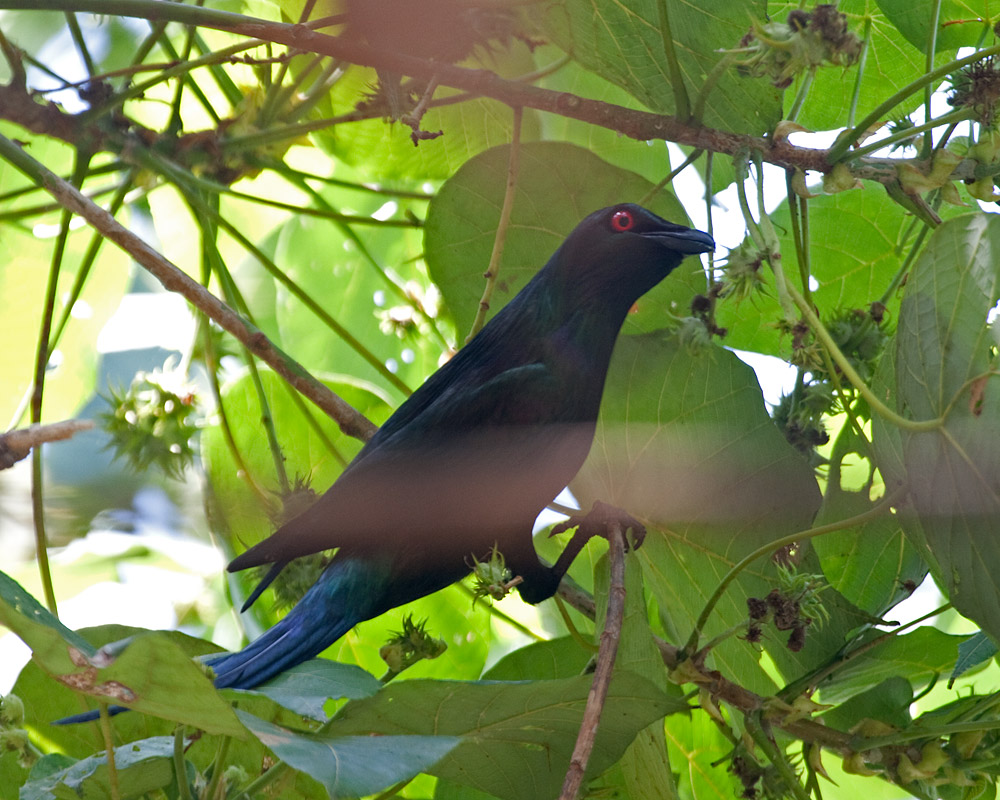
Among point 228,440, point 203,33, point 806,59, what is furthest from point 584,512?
point 203,33

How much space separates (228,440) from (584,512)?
66 cm

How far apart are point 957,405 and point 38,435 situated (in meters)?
0.98

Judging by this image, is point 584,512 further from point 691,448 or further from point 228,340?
point 228,340

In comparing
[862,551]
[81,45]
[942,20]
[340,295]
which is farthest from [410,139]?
[862,551]

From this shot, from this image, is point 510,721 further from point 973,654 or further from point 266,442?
point 266,442

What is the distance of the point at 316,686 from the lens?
1177 mm

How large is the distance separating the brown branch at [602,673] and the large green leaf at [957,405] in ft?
1.26

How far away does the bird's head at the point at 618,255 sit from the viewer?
1517mm

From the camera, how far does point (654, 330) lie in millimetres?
1687

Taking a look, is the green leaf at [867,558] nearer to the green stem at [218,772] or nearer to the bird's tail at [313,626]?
the bird's tail at [313,626]

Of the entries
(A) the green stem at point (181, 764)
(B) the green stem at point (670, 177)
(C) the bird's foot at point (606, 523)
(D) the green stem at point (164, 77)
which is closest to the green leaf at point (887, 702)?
(C) the bird's foot at point (606, 523)

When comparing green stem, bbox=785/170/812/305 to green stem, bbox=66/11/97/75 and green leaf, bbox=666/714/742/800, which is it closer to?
green leaf, bbox=666/714/742/800

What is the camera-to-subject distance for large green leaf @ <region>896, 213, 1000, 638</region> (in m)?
1.12

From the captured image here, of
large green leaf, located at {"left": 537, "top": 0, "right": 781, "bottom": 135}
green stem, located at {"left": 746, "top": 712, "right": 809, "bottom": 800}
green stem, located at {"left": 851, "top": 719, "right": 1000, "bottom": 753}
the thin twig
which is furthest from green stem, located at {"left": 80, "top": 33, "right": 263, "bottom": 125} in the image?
green stem, located at {"left": 851, "top": 719, "right": 1000, "bottom": 753}
